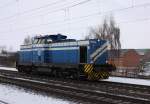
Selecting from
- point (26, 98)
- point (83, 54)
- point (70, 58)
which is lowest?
point (26, 98)

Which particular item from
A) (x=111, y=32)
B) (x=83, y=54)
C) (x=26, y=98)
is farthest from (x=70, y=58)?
(x=111, y=32)

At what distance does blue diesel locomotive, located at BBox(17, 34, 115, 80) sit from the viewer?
814 inches

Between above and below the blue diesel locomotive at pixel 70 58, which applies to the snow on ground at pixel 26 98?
below

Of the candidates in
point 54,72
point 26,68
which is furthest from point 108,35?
point 54,72

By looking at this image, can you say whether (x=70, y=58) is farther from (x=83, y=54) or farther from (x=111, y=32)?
(x=111, y=32)

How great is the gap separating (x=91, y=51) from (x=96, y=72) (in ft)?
4.54

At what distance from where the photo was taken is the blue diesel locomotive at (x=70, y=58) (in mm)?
20672

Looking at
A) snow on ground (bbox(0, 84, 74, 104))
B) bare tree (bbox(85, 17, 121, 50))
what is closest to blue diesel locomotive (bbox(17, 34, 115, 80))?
snow on ground (bbox(0, 84, 74, 104))

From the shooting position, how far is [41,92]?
15.1m

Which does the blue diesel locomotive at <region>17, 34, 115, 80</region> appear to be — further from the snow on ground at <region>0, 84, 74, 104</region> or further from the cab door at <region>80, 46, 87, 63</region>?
the snow on ground at <region>0, 84, 74, 104</region>

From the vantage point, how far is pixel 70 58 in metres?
22.2

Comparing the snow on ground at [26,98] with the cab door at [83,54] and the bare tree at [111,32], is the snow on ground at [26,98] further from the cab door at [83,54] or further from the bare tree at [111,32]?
the bare tree at [111,32]

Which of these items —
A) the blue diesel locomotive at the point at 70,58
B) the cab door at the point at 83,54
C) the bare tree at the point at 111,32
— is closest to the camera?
the blue diesel locomotive at the point at 70,58

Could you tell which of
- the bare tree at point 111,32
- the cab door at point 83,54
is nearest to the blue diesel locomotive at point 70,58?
the cab door at point 83,54
